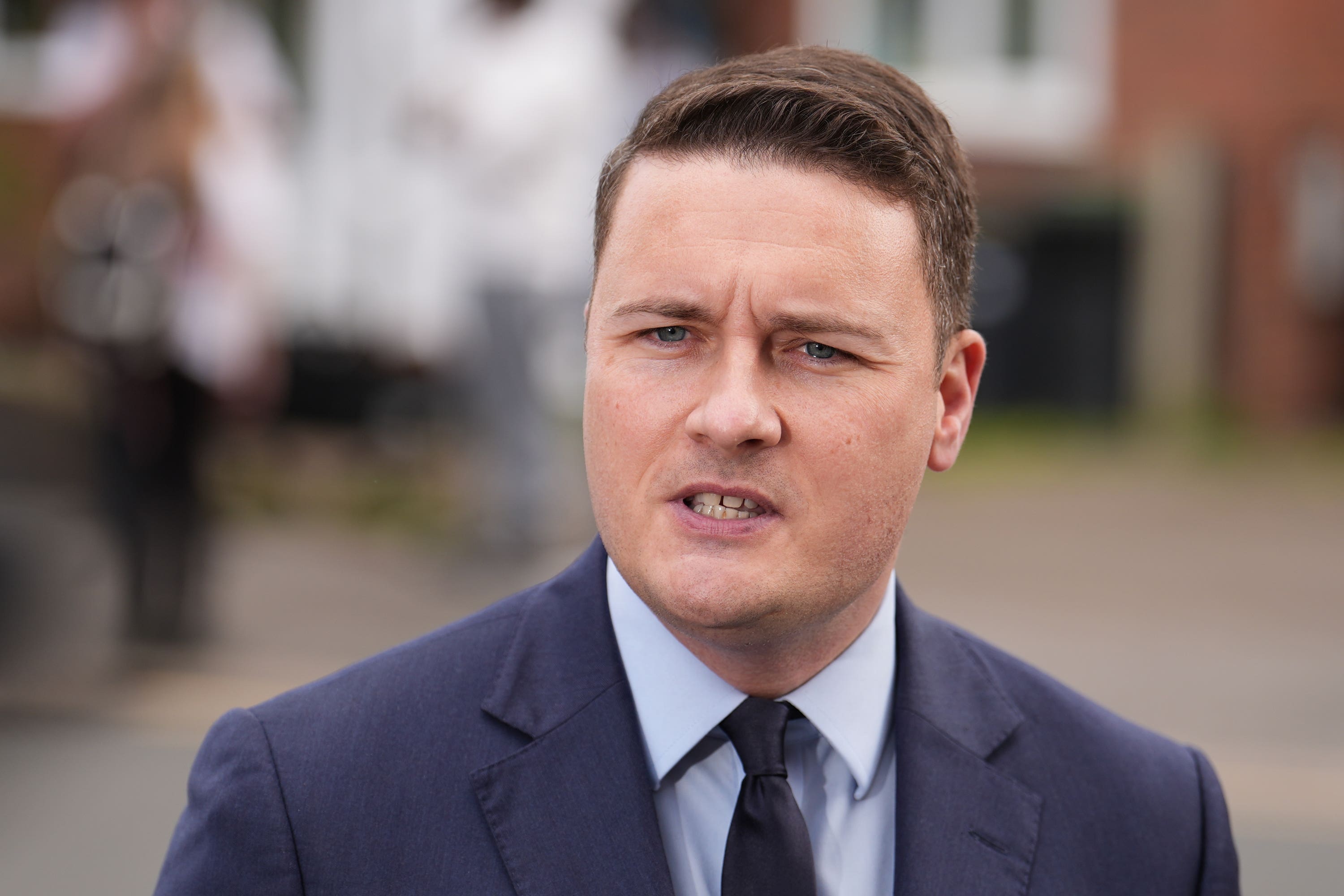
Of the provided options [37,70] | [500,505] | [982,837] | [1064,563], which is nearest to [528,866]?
[982,837]

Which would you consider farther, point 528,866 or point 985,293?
point 985,293

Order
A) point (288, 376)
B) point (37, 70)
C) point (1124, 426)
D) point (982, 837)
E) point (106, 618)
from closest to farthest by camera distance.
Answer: point (982, 837) < point (106, 618) < point (288, 376) < point (37, 70) < point (1124, 426)

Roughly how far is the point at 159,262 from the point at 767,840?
181 inches

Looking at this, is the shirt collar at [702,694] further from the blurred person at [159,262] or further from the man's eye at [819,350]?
the blurred person at [159,262]

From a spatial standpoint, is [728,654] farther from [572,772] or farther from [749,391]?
[749,391]

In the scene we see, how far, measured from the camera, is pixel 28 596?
5.89 meters

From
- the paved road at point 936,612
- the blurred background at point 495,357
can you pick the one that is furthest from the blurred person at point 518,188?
the paved road at point 936,612

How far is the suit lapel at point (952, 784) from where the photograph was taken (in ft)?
6.57

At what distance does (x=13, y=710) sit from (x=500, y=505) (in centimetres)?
262

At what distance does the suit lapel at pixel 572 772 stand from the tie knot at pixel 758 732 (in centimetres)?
12

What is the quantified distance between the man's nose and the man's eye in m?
0.07

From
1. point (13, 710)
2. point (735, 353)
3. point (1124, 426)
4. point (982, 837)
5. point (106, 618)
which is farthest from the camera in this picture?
point (1124, 426)

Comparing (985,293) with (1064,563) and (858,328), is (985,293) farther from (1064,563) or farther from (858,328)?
(858,328)

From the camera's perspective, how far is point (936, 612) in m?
7.15
